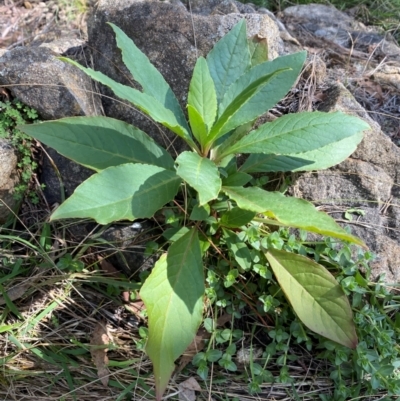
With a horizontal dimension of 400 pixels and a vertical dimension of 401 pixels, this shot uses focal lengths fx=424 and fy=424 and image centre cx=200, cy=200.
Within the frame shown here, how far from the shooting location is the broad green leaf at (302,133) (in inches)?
57.5

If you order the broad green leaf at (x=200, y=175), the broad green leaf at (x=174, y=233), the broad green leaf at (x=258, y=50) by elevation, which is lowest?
the broad green leaf at (x=174, y=233)

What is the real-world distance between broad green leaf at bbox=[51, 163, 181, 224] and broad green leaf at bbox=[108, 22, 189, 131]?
300mm

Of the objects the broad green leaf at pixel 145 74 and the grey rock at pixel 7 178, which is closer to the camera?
the broad green leaf at pixel 145 74

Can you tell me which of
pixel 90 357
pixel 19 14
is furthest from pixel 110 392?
pixel 19 14

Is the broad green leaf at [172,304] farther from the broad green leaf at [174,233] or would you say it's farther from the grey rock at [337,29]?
the grey rock at [337,29]

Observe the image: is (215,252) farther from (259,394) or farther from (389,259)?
(389,259)

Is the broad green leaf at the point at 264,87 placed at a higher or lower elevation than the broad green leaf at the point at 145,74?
lower

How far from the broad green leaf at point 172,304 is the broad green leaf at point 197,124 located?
1.29ft

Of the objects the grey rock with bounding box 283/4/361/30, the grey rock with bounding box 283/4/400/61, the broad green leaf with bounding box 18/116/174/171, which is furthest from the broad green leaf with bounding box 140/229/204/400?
the grey rock with bounding box 283/4/361/30

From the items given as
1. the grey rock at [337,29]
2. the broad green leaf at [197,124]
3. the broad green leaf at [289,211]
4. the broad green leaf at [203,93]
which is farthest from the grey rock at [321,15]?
the broad green leaf at [289,211]

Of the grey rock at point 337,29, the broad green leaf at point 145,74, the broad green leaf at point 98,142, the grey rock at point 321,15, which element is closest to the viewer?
the broad green leaf at point 98,142

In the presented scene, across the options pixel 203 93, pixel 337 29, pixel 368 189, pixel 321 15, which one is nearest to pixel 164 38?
pixel 203 93

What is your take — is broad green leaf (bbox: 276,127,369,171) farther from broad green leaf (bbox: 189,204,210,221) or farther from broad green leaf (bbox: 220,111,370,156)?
broad green leaf (bbox: 189,204,210,221)

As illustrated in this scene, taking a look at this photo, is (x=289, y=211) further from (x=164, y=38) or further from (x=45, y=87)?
(x=45, y=87)
